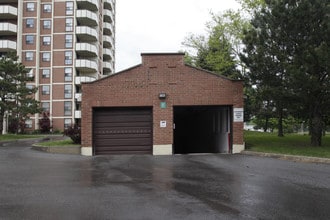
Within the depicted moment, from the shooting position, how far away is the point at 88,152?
672 inches

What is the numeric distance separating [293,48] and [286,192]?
11.6 m

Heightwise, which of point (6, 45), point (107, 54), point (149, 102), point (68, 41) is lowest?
point (149, 102)

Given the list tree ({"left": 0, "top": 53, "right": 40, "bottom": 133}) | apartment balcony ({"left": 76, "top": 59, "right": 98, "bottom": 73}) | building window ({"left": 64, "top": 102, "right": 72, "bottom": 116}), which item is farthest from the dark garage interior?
apartment balcony ({"left": 76, "top": 59, "right": 98, "bottom": 73})

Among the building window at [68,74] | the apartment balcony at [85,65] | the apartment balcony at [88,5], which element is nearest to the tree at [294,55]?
the apartment balcony at [85,65]

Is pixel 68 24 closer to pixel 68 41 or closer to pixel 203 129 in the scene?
pixel 68 41

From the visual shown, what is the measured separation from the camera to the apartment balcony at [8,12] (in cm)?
Result: 5062

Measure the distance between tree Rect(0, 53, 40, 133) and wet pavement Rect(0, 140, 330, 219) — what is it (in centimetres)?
2336

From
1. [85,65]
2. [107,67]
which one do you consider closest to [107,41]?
[107,67]

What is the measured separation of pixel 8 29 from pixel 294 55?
45190mm

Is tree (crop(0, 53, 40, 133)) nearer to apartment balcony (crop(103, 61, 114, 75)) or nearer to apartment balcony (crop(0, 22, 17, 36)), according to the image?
apartment balcony (crop(0, 22, 17, 36))

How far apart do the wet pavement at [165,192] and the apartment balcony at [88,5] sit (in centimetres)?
4752

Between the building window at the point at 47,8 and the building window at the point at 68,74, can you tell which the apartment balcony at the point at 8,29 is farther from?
the building window at the point at 68,74

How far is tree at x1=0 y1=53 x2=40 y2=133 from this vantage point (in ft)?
107

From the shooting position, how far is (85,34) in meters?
53.4
